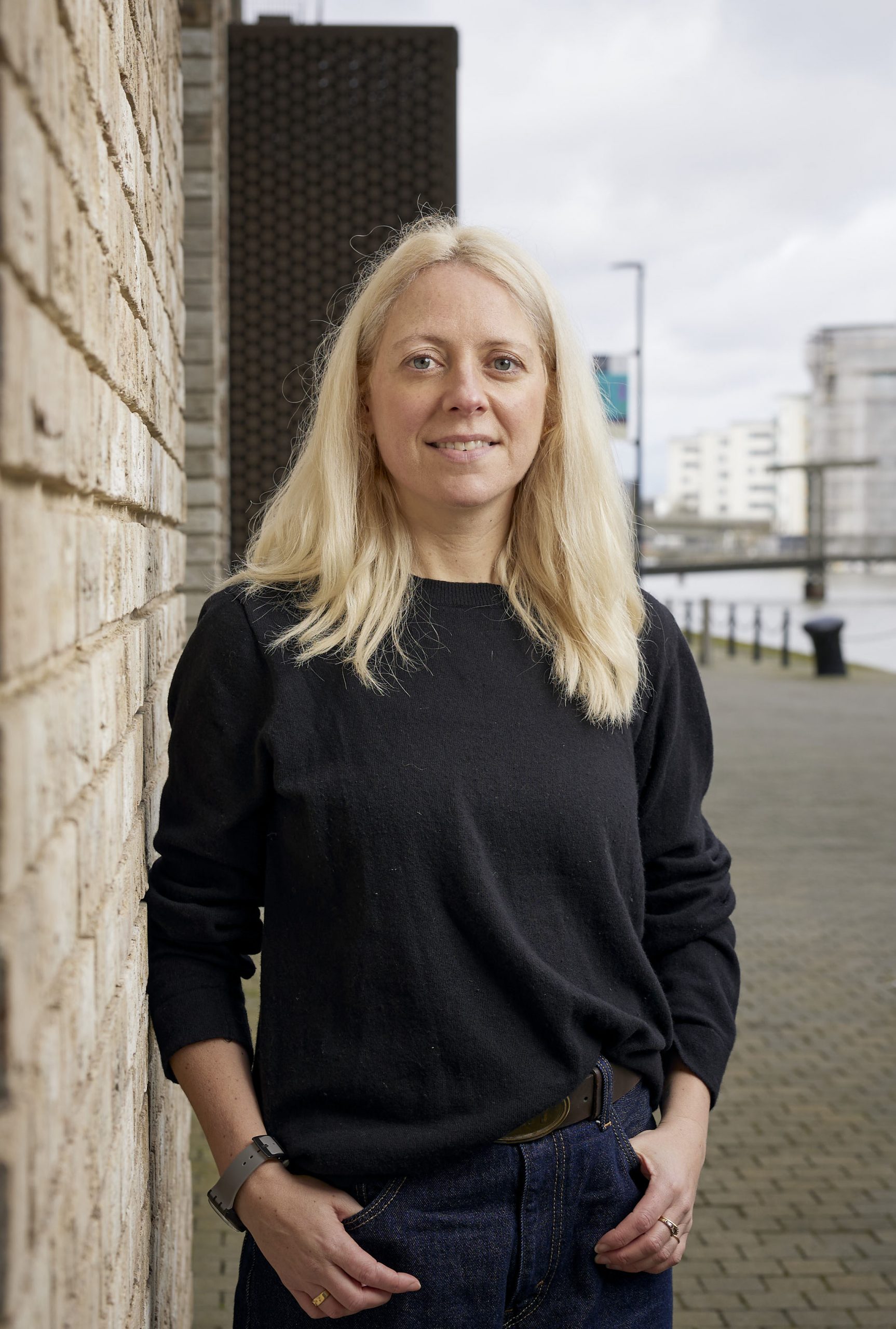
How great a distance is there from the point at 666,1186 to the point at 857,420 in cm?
10252

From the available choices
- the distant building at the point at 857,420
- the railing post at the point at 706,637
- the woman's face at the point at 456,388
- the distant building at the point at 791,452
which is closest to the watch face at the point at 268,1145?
the woman's face at the point at 456,388

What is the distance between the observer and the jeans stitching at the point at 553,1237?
179 centimetres

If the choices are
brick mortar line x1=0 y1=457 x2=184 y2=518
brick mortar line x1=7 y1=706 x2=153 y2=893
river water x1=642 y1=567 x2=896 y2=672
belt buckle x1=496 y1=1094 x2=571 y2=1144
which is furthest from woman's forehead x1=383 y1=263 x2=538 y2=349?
river water x1=642 y1=567 x2=896 y2=672

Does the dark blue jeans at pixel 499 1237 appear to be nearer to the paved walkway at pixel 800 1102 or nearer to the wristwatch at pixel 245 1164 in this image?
the wristwatch at pixel 245 1164

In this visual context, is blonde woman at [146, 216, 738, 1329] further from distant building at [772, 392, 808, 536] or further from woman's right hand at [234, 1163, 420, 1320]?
distant building at [772, 392, 808, 536]

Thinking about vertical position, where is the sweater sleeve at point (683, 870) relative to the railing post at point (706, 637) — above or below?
above

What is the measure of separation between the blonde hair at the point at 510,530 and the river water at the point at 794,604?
2.52 meters

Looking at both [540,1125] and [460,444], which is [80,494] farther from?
[540,1125]

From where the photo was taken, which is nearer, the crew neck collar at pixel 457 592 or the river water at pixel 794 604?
the crew neck collar at pixel 457 592

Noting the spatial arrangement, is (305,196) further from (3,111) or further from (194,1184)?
(3,111)

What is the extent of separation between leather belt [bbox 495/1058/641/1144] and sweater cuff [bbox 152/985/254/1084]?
41 cm

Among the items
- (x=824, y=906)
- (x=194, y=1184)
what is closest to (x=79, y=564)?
(x=194, y=1184)

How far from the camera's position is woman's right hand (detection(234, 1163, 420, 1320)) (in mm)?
1703

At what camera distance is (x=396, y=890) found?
175 cm
